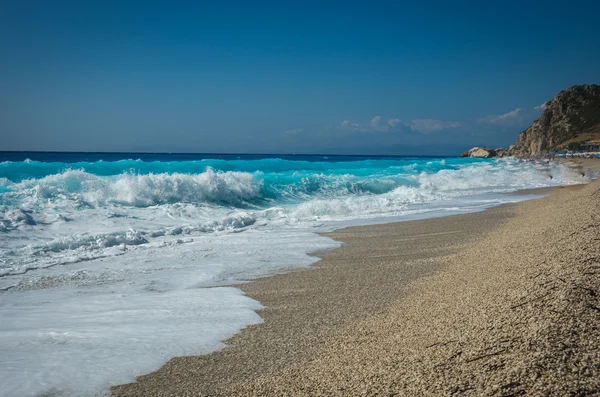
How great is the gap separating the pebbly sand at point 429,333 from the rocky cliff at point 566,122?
89260mm

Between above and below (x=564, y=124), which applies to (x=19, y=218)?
below

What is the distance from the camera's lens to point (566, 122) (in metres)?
88.4

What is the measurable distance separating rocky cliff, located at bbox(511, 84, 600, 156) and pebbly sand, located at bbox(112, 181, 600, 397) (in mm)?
89260

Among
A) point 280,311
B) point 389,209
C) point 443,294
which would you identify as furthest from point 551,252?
point 389,209

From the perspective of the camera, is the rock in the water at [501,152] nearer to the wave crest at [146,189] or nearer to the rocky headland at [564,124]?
the rocky headland at [564,124]

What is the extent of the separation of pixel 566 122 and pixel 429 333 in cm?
10187

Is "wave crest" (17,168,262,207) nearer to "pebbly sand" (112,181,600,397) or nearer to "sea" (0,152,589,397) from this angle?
"sea" (0,152,589,397)

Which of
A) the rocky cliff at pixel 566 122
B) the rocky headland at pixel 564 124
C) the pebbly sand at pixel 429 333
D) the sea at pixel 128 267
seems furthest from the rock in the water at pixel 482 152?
the pebbly sand at pixel 429 333

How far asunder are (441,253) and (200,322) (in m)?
4.19

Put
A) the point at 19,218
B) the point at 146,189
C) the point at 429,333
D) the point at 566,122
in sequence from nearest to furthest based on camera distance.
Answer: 1. the point at 429,333
2. the point at 19,218
3. the point at 146,189
4. the point at 566,122

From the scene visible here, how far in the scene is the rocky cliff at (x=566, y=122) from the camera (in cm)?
8438

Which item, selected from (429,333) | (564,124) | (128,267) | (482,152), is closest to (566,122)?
(564,124)

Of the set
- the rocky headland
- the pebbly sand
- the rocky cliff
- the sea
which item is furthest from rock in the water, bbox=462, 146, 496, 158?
the pebbly sand

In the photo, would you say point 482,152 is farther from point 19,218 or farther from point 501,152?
point 19,218
